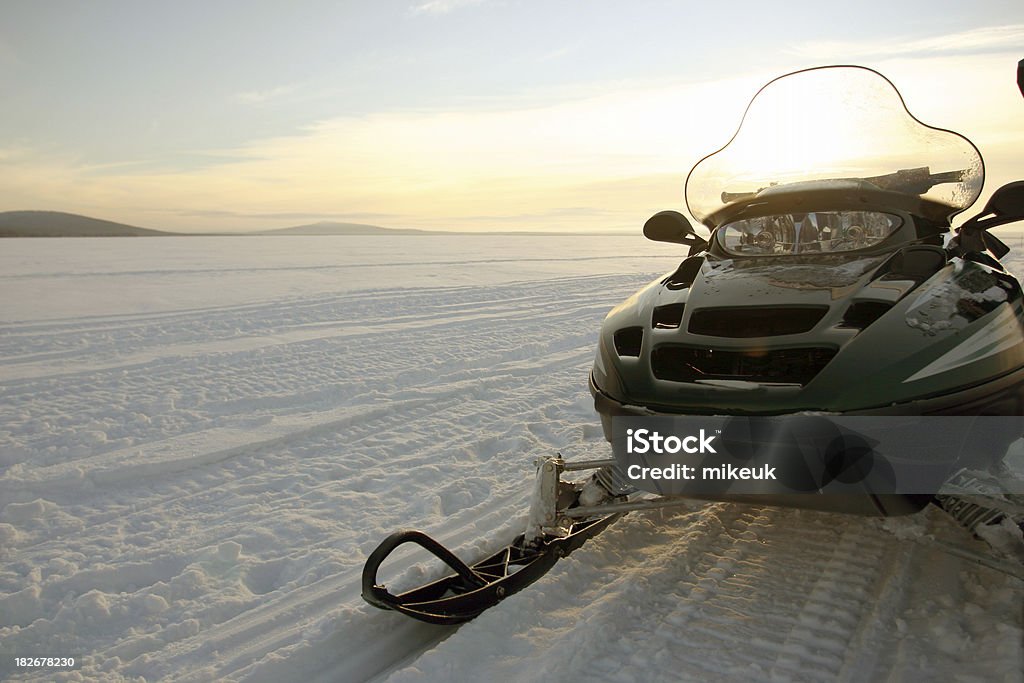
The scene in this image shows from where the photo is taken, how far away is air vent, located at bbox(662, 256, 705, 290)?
2.72 metres

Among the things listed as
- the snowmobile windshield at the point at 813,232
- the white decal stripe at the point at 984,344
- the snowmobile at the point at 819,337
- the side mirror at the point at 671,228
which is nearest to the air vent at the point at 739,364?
the snowmobile at the point at 819,337

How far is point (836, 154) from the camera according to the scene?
2.95 metres

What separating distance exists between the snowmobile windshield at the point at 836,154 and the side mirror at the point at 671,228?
8 cm

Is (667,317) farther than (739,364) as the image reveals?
Yes

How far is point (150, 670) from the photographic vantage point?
2.24 metres

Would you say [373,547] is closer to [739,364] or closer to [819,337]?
[739,364]

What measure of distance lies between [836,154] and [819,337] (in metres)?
1.22

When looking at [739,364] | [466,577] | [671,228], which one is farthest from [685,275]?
[466,577]

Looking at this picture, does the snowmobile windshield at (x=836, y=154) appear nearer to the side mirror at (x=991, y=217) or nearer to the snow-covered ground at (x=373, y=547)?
the side mirror at (x=991, y=217)

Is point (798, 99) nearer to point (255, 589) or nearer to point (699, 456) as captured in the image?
point (699, 456)

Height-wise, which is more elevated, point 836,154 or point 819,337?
point 836,154

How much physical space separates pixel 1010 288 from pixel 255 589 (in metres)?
2.90

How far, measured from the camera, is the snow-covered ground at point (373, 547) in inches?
86.0

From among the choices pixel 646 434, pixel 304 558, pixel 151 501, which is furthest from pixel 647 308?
pixel 151 501
